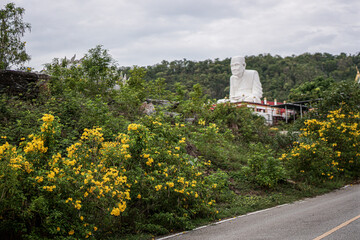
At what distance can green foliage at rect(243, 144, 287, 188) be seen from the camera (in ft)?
36.0

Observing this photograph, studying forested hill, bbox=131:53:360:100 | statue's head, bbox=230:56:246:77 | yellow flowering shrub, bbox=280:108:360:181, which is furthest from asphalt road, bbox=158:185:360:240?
forested hill, bbox=131:53:360:100

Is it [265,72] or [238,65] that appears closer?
[238,65]

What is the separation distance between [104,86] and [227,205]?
7.64m

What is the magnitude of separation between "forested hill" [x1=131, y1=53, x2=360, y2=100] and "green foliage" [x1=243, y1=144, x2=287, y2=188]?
35.8m

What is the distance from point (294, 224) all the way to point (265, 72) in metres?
55.4

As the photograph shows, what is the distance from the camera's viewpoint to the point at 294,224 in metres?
7.13

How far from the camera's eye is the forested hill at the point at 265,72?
52094 millimetres

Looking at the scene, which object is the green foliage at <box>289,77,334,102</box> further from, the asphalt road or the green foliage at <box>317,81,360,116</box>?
the asphalt road

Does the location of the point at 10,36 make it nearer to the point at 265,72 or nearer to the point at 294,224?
the point at 294,224

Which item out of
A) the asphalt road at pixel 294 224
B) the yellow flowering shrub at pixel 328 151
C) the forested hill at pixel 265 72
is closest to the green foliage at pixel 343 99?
the yellow flowering shrub at pixel 328 151

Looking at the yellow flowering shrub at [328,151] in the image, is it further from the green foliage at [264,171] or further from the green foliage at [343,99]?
the green foliage at [264,171]

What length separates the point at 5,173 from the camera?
4.86 m

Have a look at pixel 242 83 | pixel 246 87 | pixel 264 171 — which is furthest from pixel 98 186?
pixel 242 83

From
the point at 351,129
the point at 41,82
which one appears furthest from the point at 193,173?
the point at 351,129
